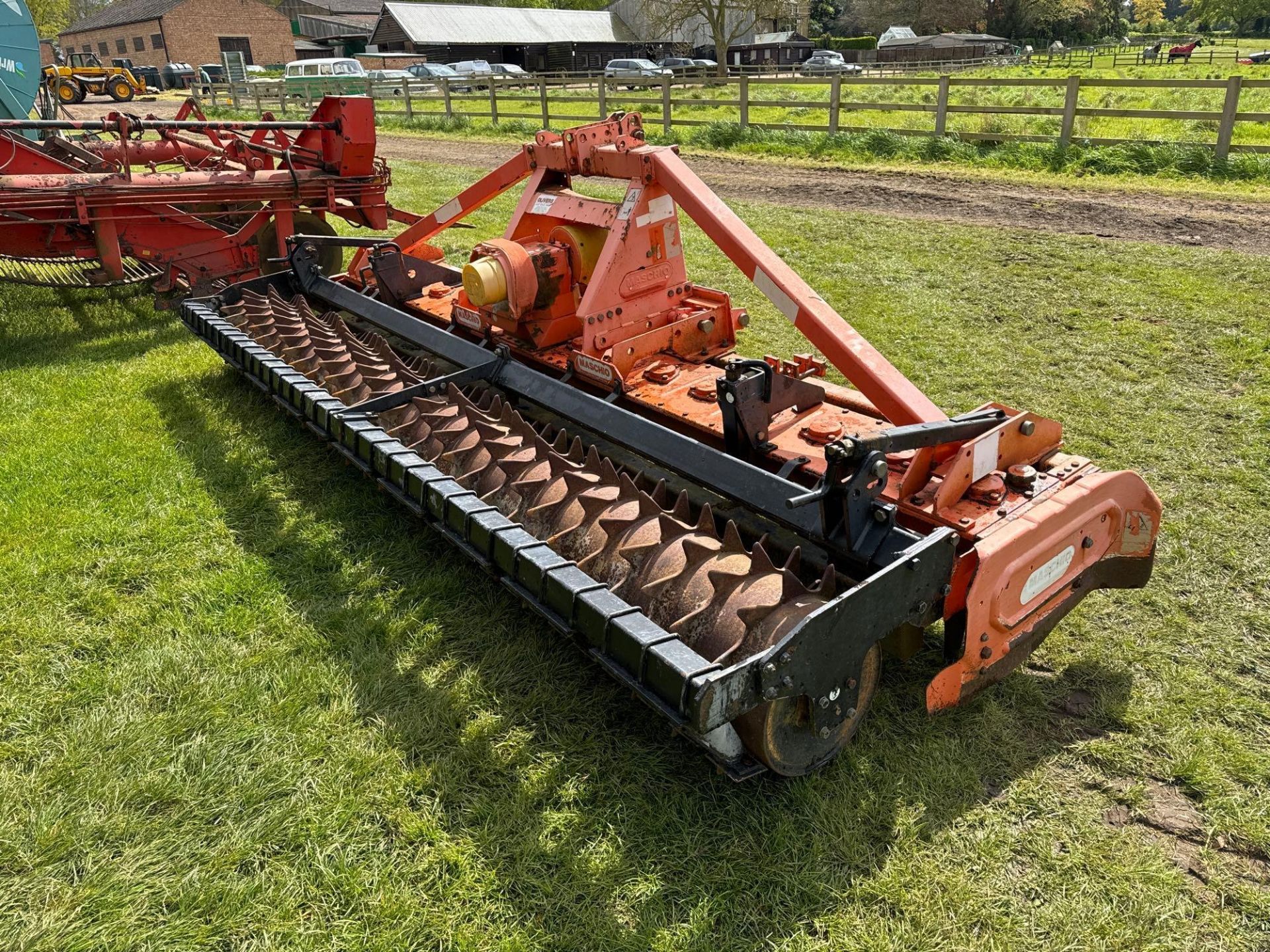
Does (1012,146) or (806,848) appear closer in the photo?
(806,848)

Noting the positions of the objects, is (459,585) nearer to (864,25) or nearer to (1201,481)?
(1201,481)

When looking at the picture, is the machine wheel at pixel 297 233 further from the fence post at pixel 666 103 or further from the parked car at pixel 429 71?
the parked car at pixel 429 71

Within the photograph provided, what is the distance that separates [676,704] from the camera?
2195mm

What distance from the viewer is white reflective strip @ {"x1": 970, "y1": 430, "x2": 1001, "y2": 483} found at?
285 centimetres

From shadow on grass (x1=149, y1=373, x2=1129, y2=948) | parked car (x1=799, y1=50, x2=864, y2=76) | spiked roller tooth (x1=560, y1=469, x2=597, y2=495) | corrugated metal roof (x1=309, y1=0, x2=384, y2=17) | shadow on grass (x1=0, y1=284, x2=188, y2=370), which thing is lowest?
shadow on grass (x1=149, y1=373, x2=1129, y2=948)

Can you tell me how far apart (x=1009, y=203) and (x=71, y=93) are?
3369 centimetres

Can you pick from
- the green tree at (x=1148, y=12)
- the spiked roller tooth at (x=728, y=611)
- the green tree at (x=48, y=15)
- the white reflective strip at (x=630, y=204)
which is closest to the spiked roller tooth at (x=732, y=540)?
the spiked roller tooth at (x=728, y=611)

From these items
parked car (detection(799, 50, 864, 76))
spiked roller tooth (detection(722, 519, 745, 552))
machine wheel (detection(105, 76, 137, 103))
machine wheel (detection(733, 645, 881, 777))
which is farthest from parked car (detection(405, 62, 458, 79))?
machine wheel (detection(733, 645, 881, 777))

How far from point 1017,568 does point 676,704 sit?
50.0 inches

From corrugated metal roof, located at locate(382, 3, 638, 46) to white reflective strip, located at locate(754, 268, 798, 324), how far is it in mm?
49225

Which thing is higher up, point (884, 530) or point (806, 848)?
point (884, 530)

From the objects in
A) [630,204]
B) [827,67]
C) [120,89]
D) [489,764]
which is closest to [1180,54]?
[827,67]

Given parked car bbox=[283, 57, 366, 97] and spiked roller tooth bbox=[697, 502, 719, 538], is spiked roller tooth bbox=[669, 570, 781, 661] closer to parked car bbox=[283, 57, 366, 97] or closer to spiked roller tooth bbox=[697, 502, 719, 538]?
spiked roller tooth bbox=[697, 502, 719, 538]

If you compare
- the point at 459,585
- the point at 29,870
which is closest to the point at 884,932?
the point at 459,585
